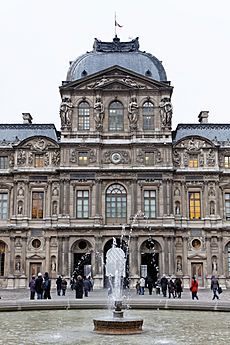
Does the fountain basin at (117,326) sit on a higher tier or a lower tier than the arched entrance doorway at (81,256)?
lower

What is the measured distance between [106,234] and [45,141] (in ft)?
34.1

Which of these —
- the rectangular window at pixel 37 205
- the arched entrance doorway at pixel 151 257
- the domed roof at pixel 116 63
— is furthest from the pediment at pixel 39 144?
the arched entrance doorway at pixel 151 257

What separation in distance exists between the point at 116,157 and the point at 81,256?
938cm

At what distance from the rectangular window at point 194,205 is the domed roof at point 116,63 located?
11.5 metres

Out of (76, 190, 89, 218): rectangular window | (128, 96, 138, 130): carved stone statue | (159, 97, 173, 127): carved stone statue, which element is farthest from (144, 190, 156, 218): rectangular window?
(159, 97, 173, 127): carved stone statue

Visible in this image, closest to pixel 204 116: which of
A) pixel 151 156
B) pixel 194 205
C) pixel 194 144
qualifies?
pixel 194 144

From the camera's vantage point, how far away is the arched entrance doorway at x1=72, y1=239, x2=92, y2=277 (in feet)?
152

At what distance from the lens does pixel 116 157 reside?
157ft

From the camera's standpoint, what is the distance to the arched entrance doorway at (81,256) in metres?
46.3

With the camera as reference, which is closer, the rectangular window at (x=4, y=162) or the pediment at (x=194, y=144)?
the pediment at (x=194, y=144)

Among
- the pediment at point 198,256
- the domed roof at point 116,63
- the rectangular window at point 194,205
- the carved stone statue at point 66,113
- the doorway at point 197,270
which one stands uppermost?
the domed roof at point 116,63

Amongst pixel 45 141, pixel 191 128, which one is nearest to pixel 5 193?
pixel 45 141

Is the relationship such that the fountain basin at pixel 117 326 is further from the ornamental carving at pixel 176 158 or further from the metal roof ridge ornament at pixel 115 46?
the metal roof ridge ornament at pixel 115 46

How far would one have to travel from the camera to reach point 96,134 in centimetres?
4812
